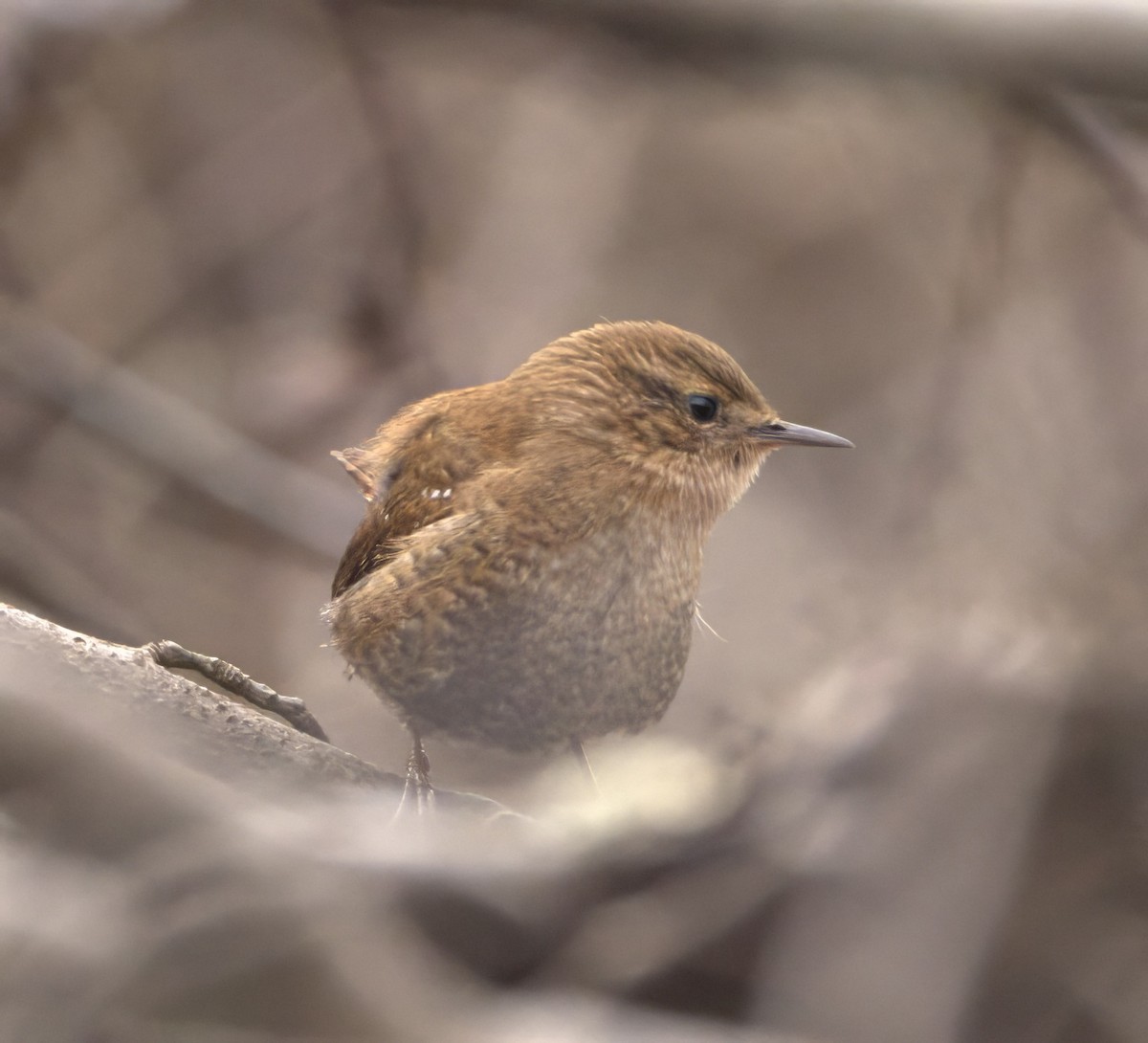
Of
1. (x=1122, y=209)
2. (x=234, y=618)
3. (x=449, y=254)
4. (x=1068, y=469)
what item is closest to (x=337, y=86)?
(x=449, y=254)

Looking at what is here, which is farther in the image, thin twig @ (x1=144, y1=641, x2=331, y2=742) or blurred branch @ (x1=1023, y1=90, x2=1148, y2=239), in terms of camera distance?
thin twig @ (x1=144, y1=641, x2=331, y2=742)

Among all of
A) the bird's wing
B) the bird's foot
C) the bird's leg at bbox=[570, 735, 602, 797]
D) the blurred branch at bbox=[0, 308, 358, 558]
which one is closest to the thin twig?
the bird's foot

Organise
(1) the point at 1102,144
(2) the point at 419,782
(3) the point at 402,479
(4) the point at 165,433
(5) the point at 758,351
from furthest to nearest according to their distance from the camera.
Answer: (5) the point at 758,351 → (4) the point at 165,433 → (3) the point at 402,479 → (2) the point at 419,782 → (1) the point at 1102,144

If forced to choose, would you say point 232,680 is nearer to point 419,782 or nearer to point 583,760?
point 419,782

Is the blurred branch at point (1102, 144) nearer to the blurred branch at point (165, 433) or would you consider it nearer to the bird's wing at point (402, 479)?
the bird's wing at point (402, 479)

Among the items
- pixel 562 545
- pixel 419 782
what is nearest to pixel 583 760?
pixel 419 782

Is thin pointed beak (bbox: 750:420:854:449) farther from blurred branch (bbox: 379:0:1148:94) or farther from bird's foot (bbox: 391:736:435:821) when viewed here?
blurred branch (bbox: 379:0:1148:94)
